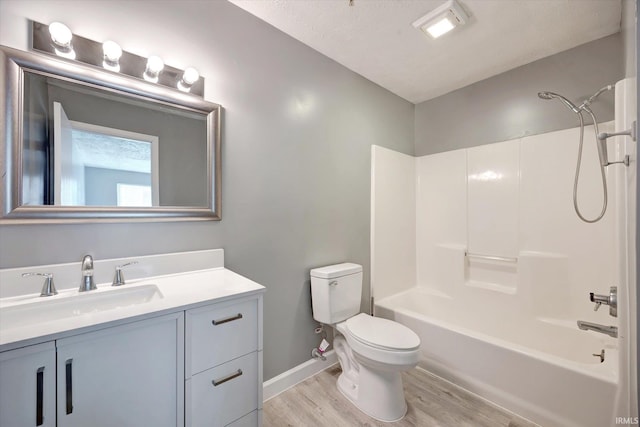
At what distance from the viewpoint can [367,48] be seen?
193 centimetres

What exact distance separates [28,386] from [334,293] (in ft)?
4.77

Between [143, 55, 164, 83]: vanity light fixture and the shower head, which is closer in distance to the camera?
[143, 55, 164, 83]: vanity light fixture

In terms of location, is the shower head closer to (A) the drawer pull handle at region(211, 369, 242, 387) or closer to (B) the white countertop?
(B) the white countertop

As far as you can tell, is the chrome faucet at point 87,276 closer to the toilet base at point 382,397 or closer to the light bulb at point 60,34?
the light bulb at point 60,34

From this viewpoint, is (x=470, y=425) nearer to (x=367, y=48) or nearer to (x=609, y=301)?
(x=609, y=301)

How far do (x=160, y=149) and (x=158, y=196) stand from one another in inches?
9.8

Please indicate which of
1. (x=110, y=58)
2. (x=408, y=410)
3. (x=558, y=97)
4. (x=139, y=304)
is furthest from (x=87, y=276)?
(x=558, y=97)

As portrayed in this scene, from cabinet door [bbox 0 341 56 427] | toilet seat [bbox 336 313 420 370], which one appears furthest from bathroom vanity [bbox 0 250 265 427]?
toilet seat [bbox 336 313 420 370]

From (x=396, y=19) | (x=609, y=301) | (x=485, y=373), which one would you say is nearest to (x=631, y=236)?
(x=609, y=301)

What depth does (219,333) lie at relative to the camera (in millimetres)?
1034

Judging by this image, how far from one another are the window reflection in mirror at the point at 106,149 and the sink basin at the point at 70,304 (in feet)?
1.27

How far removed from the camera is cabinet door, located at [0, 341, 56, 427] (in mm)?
677

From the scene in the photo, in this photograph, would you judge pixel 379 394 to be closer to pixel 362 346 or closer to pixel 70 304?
pixel 362 346

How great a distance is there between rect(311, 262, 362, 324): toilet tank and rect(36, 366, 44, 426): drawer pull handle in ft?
4.46
